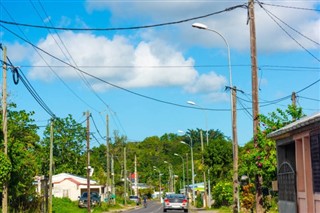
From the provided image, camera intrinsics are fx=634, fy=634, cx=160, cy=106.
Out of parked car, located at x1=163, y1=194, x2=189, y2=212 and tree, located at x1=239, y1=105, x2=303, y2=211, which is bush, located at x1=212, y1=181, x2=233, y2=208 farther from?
tree, located at x1=239, y1=105, x2=303, y2=211

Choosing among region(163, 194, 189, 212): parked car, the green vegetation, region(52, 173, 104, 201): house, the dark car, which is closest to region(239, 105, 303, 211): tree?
the green vegetation

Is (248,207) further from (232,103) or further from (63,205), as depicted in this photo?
(63,205)

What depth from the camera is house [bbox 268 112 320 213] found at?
14609 mm

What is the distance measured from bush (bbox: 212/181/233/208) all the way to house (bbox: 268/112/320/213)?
34.5 m

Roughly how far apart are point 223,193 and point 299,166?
37.7m

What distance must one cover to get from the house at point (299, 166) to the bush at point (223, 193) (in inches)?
1357

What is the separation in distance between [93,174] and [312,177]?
89294 millimetres

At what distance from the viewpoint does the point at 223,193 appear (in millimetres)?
53469

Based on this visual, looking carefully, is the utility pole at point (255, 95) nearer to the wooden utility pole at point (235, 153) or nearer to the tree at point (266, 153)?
the tree at point (266, 153)

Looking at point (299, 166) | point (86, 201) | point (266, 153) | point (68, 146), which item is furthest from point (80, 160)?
point (299, 166)

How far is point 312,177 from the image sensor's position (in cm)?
1492

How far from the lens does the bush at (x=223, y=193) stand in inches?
2087

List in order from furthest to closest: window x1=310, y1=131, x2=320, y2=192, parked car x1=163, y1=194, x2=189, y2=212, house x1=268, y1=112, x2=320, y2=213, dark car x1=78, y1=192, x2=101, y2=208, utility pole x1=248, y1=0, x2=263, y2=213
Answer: dark car x1=78, y1=192, x2=101, y2=208
parked car x1=163, y1=194, x2=189, y2=212
utility pole x1=248, y1=0, x2=263, y2=213
house x1=268, y1=112, x2=320, y2=213
window x1=310, y1=131, x2=320, y2=192

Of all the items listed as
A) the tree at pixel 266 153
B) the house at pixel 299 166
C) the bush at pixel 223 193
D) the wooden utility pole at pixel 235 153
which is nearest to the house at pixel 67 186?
the bush at pixel 223 193
